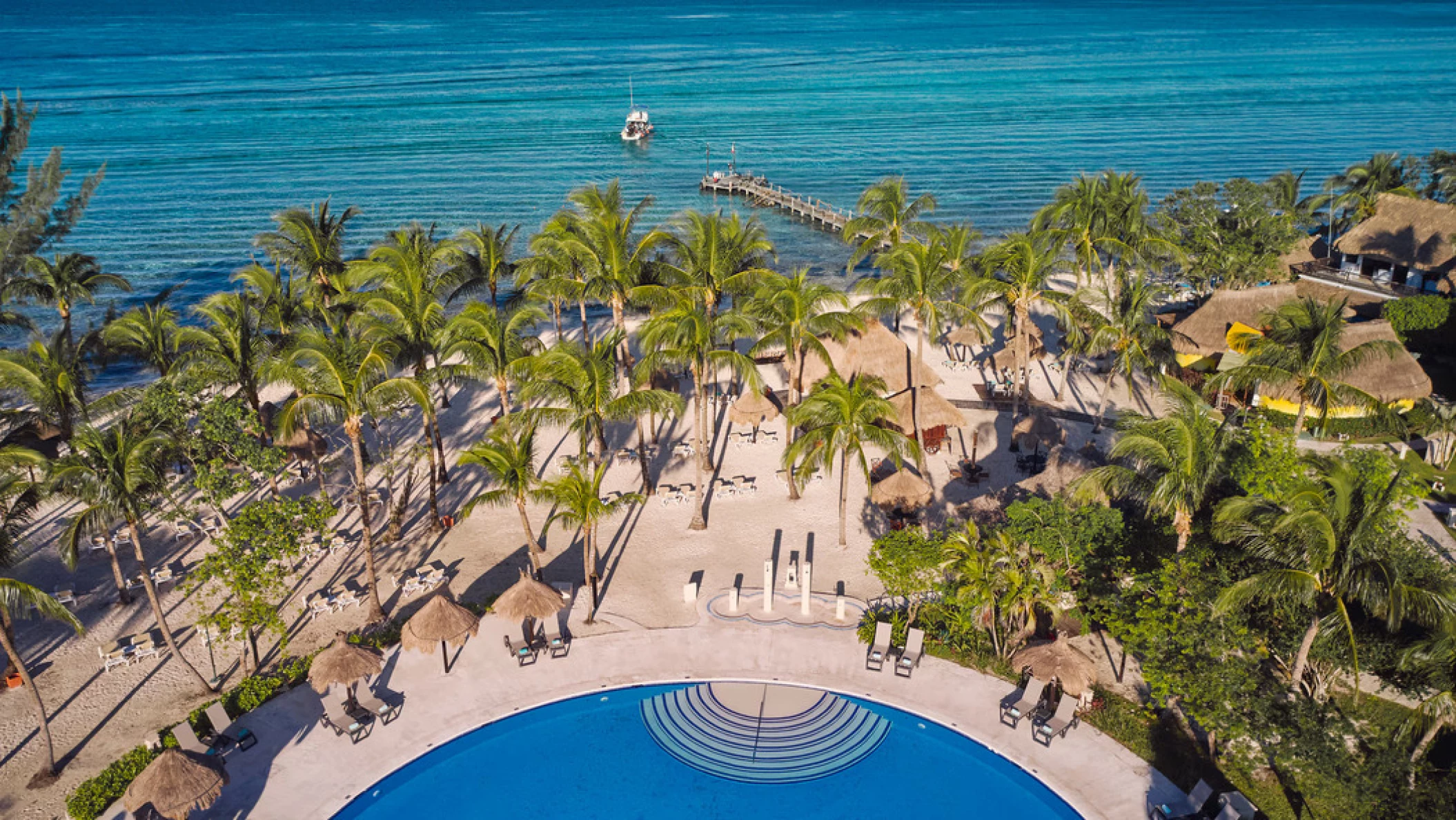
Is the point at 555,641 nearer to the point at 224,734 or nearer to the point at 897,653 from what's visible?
the point at 224,734

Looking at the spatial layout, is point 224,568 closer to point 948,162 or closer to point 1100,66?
point 948,162

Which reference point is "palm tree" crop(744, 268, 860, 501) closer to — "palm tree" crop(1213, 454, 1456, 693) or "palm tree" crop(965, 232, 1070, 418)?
"palm tree" crop(965, 232, 1070, 418)

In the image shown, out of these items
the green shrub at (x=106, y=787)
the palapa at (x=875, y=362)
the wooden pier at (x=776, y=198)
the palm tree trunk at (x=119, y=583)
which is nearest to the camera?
the green shrub at (x=106, y=787)

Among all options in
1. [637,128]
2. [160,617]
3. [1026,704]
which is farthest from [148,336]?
[637,128]

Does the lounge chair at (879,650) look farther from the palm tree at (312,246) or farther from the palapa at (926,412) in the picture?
the palm tree at (312,246)

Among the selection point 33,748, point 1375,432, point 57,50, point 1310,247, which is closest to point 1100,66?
point 1310,247

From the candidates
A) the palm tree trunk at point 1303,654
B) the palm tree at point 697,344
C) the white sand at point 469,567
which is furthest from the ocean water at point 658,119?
the palm tree trunk at point 1303,654

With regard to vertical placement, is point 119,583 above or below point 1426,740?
below
